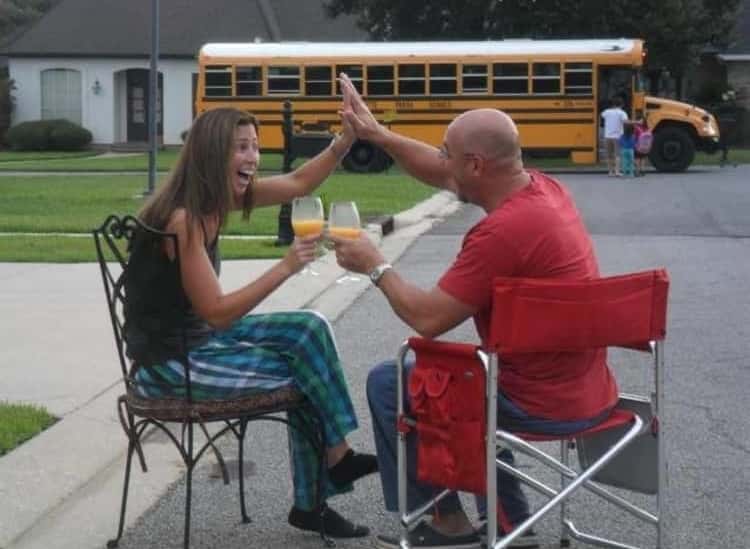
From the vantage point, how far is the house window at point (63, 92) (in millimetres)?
51594

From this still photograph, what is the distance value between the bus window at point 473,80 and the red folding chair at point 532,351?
28.7m

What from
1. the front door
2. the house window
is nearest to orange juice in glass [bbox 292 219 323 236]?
the front door

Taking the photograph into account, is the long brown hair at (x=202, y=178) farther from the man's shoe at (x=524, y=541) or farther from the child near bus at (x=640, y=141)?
the child near bus at (x=640, y=141)

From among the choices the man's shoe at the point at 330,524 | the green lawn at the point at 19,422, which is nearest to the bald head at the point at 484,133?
the man's shoe at the point at 330,524

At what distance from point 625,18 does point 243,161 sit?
37351 mm

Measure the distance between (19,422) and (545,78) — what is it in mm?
27199

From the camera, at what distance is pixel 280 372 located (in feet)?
17.3

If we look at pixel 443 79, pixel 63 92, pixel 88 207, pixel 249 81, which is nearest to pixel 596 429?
pixel 88 207

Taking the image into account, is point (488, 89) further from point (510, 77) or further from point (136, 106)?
point (136, 106)

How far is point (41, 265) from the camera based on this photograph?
13.5 meters

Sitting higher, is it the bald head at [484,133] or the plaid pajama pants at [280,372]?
the bald head at [484,133]

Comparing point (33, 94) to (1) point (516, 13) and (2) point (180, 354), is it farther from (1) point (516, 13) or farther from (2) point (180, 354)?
(2) point (180, 354)

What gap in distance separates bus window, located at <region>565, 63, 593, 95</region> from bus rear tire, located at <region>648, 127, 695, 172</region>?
6.81 feet

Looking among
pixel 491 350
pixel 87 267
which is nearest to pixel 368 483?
pixel 491 350
